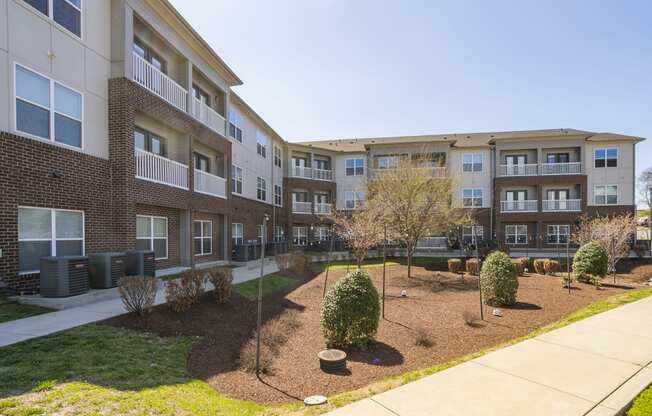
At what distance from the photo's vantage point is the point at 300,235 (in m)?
31.0

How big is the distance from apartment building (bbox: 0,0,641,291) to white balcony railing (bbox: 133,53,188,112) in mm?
60

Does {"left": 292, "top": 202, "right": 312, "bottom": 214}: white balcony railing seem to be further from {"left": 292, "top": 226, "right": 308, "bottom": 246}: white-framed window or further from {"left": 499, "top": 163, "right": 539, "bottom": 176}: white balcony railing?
{"left": 499, "top": 163, "right": 539, "bottom": 176}: white balcony railing

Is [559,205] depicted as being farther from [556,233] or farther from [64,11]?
[64,11]

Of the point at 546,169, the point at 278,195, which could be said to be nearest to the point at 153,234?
the point at 278,195

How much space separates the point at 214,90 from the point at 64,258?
13327 millimetres

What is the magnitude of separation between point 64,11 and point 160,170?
5701 mm

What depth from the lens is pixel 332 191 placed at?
32.1 m

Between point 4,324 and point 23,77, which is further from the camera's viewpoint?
point 23,77

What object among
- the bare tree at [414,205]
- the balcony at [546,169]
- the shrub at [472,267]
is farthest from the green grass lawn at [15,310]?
the balcony at [546,169]

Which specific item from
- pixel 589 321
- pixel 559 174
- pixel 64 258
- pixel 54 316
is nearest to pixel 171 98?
pixel 64 258

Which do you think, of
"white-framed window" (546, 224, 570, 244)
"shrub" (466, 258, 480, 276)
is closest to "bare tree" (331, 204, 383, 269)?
"shrub" (466, 258, 480, 276)

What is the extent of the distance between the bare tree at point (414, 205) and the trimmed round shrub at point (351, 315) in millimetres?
10882

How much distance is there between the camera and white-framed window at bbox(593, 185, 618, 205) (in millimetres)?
29469

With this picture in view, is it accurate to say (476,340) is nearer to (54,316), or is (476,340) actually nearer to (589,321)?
(589,321)
